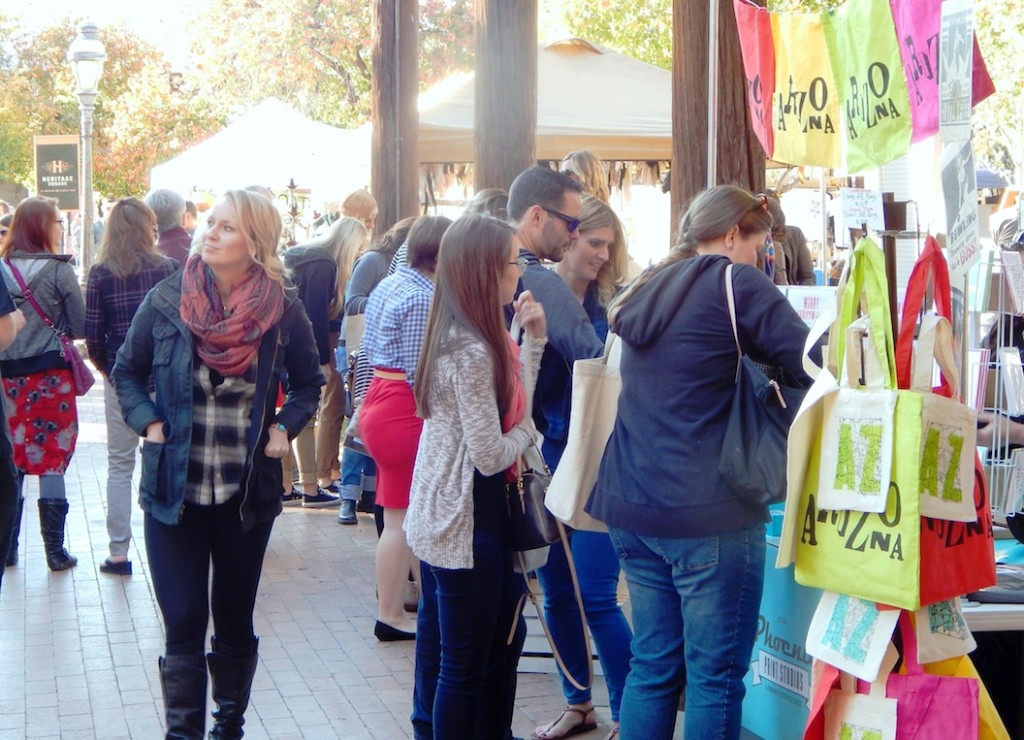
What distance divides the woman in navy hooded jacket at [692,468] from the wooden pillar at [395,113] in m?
7.33

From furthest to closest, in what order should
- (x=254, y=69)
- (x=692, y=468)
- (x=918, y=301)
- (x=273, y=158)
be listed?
(x=254, y=69) < (x=273, y=158) < (x=692, y=468) < (x=918, y=301)

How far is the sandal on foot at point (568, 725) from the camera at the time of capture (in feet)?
16.4

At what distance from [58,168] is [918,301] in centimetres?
1515

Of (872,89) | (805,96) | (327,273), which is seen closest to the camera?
(872,89)

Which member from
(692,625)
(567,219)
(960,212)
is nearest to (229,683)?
(692,625)

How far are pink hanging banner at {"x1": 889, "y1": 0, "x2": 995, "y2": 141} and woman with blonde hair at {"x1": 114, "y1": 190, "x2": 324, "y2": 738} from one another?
208 cm

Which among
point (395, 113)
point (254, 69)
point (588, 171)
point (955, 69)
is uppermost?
point (254, 69)

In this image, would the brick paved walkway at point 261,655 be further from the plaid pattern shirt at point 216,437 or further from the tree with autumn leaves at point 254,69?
the tree with autumn leaves at point 254,69

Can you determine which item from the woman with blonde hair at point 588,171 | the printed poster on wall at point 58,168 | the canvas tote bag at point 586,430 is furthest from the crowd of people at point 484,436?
the printed poster on wall at point 58,168

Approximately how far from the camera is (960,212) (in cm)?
350

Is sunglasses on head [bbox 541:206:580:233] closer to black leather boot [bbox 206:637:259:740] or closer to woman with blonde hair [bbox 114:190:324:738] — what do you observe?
woman with blonde hair [bbox 114:190:324:738]

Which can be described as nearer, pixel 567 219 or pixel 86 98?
pixel 567 219

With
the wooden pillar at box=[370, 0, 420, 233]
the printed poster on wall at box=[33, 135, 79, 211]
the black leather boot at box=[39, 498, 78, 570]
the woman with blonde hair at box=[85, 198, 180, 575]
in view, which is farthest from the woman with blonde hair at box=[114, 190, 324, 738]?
the printed poster on wall at box=[33, 135, 79, 211]

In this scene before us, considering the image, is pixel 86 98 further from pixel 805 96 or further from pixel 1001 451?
pixel 1001 451
